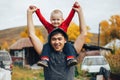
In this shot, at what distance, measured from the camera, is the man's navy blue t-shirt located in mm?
4199

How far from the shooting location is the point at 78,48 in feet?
14.3

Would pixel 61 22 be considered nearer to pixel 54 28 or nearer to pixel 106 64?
pixel 54 28

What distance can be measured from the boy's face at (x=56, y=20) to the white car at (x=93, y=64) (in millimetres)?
14678

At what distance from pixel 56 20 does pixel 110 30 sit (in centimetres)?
8740

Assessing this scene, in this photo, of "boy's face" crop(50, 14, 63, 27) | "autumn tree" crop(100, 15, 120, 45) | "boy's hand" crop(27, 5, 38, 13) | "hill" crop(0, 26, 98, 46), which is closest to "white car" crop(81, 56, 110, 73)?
"boy's face" crop(50, 14, 63, 27)

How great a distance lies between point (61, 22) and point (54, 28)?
10 centimetres

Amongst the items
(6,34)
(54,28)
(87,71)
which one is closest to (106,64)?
(87,71)

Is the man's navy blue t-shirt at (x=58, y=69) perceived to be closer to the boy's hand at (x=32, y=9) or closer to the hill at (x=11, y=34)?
the boy's hand at (x=32, y=9)

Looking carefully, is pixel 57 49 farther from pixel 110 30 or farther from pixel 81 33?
pixel 110 30

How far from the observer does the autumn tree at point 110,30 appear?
296 feet

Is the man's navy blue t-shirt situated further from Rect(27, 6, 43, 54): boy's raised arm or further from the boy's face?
the boy's face

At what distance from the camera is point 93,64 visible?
20.4 metres

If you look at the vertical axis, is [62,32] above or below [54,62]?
above

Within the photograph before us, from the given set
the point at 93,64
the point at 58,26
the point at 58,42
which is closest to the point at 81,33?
the point at 58,42
